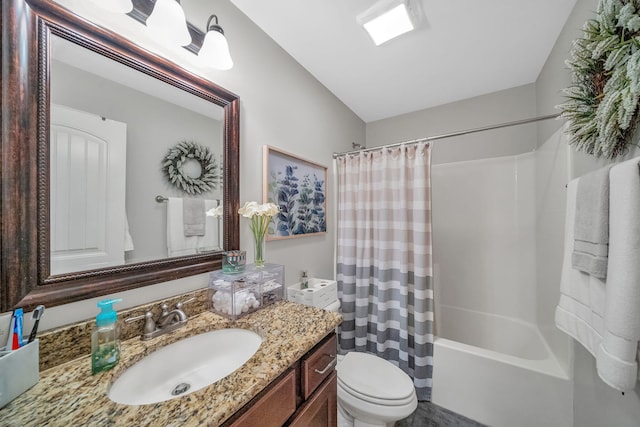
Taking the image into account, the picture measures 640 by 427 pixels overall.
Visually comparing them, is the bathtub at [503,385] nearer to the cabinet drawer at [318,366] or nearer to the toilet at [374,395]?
the toilet at [374,395]

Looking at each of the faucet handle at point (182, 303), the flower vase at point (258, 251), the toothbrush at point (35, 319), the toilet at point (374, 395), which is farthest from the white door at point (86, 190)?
the toilet at point (374, 395)

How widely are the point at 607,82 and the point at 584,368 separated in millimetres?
1315

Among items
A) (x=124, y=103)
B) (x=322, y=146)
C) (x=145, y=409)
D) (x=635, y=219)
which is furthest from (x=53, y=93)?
(x=635, y=219)

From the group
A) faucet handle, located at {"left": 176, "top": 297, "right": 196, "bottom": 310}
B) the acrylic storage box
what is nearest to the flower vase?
the acrylic storage box

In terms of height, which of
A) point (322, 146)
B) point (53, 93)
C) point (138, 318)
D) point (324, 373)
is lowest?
point (324, 373)

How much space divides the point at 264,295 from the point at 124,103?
0.99m

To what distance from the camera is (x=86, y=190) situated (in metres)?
0.76

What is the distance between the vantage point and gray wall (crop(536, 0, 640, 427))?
2.83ft

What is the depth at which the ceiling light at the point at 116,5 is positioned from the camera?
0.75 metres

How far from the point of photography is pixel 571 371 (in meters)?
1.23

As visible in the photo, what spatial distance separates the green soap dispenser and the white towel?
0.31m

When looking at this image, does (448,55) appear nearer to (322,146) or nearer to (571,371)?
(322,146)

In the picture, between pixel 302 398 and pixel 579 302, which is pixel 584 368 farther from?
pixel 302 398

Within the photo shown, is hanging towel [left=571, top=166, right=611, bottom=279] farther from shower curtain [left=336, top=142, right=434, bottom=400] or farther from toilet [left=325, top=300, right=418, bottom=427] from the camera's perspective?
toilet [left=325, top=300, right=418, bottom=427]
